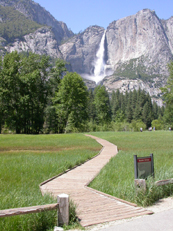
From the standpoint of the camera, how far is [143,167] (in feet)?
25.3

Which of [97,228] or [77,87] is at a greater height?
[77,87]

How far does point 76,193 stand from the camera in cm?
714

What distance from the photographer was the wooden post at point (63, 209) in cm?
499

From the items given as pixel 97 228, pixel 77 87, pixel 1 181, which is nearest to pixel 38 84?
pixel 77 87

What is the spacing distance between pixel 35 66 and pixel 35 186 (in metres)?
52.1

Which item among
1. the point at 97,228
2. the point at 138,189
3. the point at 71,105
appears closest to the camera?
the point at 97,228

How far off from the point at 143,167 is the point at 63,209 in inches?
140

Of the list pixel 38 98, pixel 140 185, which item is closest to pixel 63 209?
pixel 140 185

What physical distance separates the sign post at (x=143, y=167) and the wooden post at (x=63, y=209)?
3.09m

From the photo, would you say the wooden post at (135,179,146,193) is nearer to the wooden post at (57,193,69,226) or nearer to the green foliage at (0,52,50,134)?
the wooden post at (57,193,69,226)

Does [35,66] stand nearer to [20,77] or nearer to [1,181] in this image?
[20,77]

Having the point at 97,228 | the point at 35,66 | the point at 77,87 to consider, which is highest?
the point at 35,66

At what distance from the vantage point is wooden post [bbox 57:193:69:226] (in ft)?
16.4

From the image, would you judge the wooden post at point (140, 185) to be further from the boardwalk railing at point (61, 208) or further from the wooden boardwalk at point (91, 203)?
the boardwalk railing at point (61, 208)
